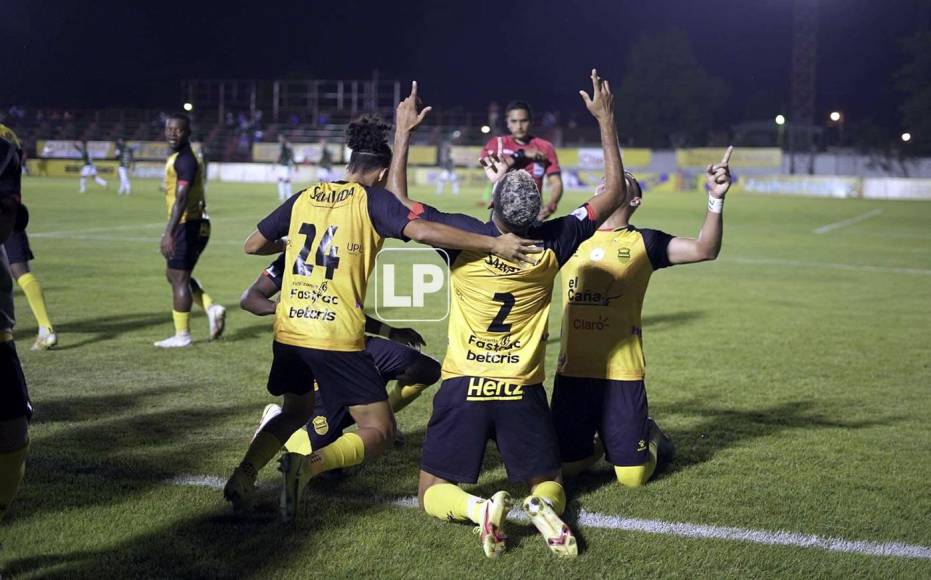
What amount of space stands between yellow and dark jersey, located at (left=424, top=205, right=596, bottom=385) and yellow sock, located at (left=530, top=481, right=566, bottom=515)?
0.51m

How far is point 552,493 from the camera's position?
5008 millimetres

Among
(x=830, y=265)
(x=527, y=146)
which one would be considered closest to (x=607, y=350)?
(x=527, y=146)

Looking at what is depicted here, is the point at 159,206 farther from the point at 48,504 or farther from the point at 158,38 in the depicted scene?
the point at 158,38

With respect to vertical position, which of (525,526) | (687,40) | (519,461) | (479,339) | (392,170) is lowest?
(525,526)

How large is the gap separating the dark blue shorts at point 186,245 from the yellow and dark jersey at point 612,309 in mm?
5437

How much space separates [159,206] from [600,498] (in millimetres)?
29788

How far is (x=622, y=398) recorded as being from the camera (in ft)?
19.5

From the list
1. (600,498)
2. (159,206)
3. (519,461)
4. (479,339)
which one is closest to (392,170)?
(479,339)

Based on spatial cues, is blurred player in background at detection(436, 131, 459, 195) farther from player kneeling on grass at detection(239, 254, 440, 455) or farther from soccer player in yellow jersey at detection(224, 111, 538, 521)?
soccer player in yellow jersey at detection(224, 111, 538, 521)

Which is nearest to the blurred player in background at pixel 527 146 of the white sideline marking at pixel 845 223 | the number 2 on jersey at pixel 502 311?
the number 2 on jersey at pixel 502 311

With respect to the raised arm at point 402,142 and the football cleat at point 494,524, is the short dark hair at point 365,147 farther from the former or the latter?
the football cleat at point 494,524

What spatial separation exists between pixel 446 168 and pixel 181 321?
46642 millimetres

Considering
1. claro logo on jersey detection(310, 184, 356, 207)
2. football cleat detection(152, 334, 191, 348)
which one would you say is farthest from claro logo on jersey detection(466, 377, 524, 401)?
football cleat detection(152, 334, 191, 348)

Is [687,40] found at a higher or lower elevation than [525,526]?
higher
